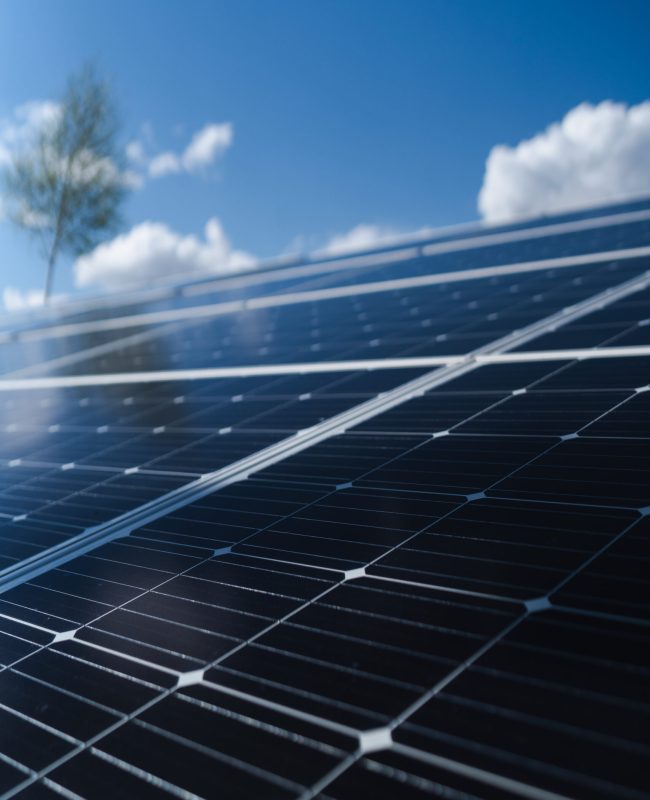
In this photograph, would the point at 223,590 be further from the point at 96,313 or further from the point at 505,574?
the point at 96,313

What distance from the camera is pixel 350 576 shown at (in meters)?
5.51

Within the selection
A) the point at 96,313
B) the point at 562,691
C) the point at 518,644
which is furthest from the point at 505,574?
the point at 96,313

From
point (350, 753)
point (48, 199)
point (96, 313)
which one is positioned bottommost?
point (350, 753)

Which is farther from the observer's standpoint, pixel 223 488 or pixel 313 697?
pixel 223 488

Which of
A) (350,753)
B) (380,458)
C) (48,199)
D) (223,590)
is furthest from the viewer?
→ (48,199)

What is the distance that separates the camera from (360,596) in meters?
5.24

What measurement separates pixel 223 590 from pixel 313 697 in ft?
5.27

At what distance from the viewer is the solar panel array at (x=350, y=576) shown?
3809 mm

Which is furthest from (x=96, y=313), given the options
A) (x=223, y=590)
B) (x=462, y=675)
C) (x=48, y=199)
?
(x=462, y=675)

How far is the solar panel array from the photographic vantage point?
3809 mm

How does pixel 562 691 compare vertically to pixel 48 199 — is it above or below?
below

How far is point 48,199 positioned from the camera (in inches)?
2040

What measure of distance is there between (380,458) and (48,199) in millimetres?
47981

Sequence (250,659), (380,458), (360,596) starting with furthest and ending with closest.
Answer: (380,458), (360,596), (250,659)
